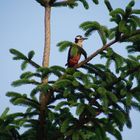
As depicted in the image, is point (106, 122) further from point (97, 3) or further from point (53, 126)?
point (97, 3)

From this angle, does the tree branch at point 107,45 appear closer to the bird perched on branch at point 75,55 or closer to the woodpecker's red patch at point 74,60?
the bird perched on branch at point 75,55

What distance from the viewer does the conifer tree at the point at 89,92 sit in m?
5.16

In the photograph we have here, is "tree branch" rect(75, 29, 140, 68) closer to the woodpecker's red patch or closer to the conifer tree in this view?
the conifer tree

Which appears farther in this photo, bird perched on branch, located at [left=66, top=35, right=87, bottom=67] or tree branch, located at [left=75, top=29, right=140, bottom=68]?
tree branch, located at [left=75, top=29, right=140, bottom=68]

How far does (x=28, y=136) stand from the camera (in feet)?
19.2

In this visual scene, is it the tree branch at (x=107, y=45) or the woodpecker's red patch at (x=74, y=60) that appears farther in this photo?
the woodpecker's red patch at (x=74, y=60)

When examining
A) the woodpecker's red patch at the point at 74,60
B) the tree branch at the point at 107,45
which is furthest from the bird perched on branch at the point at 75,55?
the tree branch at the point at 107,45

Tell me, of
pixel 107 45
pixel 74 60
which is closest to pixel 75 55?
pixel 107 45

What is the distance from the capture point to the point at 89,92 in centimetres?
549

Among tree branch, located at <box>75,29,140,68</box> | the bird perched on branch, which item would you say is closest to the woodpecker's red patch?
the bird perched on branch

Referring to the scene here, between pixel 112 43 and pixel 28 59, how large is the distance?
1.71 metres

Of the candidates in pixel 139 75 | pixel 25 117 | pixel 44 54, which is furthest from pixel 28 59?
pixel 139 75

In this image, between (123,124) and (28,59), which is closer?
(123,124)

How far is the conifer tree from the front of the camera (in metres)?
5.16
